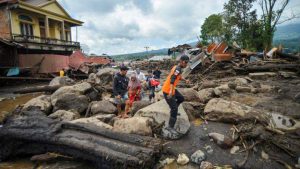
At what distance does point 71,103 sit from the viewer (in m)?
7.03

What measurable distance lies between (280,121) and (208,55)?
32.1ft

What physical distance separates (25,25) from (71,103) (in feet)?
58.5

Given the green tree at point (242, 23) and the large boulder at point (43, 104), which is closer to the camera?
the large boulder at point (43, 104)

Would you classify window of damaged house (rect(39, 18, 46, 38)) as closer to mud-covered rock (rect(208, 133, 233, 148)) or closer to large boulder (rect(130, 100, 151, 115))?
large boulder (rect(130, 100, 151, 115))

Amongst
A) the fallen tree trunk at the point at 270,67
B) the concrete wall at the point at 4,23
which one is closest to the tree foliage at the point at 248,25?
the fallen tree trunk at the point at 270,67

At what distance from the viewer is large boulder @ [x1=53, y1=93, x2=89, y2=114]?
6961 millimetres

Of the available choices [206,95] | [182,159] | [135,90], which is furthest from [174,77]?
[206,95]

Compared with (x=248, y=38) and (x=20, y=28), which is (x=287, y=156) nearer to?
(x=20, y=28)

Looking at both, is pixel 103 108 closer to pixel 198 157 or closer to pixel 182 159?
pixel 182 159

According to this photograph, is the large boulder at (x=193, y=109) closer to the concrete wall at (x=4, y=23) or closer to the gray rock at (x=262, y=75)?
the gray rock at (x=262, y=75)

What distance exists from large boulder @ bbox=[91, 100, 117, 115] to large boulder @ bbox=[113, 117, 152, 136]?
1.81 metres

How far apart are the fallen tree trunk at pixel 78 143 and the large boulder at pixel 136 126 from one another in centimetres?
47

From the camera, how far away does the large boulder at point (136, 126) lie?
4.48m

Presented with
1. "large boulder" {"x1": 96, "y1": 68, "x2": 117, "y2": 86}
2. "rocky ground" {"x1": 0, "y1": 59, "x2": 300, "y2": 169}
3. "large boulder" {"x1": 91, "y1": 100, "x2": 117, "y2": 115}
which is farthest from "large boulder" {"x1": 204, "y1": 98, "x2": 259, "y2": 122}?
"large boulder" {"x1": 96, "y1": 68, "x2": 117, "y2": 86}
